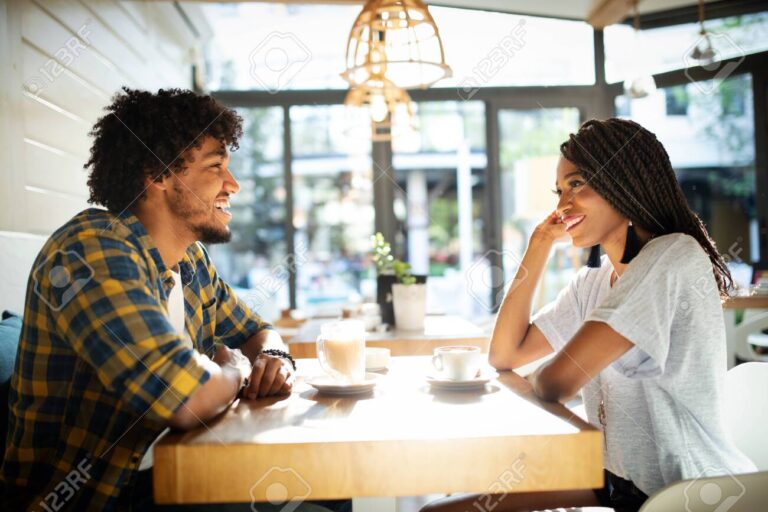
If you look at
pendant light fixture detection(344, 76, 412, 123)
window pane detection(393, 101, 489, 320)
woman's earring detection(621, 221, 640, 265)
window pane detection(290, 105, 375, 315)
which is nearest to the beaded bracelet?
woman's earring detection(621, 221, 640, 265)

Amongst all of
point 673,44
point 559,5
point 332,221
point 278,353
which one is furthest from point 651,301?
point 332,221

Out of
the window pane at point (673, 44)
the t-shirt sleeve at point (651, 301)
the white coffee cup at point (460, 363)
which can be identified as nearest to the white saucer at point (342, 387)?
the white coffee cup at point (460, 363)

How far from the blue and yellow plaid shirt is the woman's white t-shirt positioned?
76 centimetres

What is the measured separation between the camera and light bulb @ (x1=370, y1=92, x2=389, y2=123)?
313cm

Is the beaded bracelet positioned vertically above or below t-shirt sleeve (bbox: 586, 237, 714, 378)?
below

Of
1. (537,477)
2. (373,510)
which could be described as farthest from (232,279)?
(537,477)

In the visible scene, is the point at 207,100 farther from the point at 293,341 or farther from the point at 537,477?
the point at 537,477

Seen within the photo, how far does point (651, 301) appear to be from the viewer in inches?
48.2

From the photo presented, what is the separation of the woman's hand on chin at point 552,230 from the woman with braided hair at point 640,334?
6.3 inches

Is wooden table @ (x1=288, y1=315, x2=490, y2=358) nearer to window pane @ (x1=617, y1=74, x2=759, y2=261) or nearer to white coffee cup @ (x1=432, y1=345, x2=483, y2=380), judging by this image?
white coffee cup @ (x1=432, y1=345, x2=483, y2=380)

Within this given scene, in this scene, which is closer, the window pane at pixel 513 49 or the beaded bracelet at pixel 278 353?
the beaded bracelet at pixel 278 353

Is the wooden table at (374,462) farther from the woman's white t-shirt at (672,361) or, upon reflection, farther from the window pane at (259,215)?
the window pane at (259,215)

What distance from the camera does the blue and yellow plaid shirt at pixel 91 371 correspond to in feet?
3.49

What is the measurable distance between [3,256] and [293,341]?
0.92 meters
